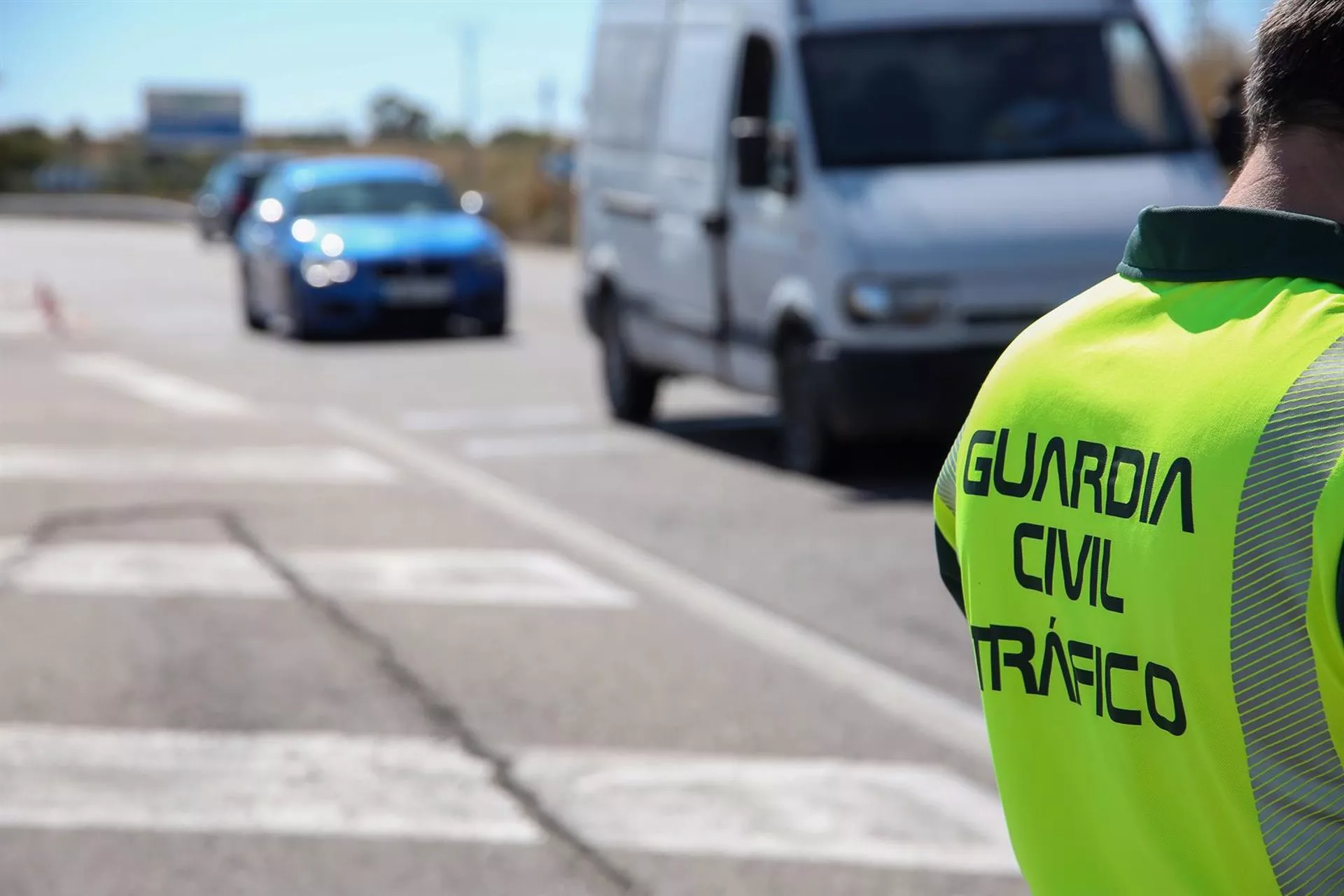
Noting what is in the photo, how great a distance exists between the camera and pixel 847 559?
27.8 ft

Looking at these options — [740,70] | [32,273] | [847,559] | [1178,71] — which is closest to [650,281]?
[740,70]

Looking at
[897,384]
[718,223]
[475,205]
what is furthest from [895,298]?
[475,205]

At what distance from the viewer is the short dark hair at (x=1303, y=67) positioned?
1590 millimetres

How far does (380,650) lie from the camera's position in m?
6.95

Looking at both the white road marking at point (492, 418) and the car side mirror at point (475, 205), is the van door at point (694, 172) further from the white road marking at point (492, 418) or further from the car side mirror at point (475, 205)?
the car side mirror at point (475, 205)

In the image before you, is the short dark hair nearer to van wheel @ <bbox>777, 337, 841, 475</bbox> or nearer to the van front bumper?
the van front bumper

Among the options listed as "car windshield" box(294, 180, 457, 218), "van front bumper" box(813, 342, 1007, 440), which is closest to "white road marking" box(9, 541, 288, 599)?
"van front bumper" box(813, 342, 1007, 440)

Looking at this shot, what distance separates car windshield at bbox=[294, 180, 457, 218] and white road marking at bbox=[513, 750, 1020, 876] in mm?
14753

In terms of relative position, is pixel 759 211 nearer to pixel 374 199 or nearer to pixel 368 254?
pixel 368 254

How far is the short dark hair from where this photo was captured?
1.59 metres

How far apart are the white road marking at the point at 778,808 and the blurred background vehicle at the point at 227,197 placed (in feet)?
132

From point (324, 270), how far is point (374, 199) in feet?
5.32

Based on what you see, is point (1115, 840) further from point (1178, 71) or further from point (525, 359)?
point (525, 359)

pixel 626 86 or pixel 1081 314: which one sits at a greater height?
pixel 1081 314
